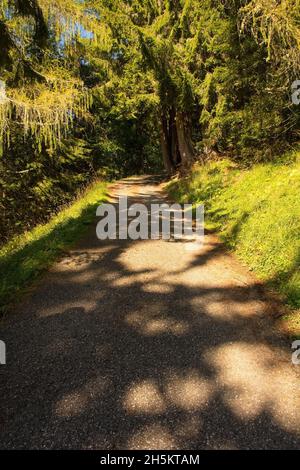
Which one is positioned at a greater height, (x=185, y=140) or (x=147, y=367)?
(x=185, y=140)

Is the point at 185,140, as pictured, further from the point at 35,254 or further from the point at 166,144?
the point at 35,254

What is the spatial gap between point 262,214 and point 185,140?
11721 mm

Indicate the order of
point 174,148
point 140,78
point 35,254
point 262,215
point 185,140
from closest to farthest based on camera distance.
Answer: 1. point 35,254
2. point 262,215
3. point 140,78
4. point 185,140
5. point 174,148

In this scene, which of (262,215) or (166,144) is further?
(166,144)

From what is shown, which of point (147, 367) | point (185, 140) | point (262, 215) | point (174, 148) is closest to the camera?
point (147, 367)

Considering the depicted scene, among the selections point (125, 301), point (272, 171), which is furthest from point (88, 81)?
point (125, 301)

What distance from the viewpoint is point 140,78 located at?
17188 millimetres

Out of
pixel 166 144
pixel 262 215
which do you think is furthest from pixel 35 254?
pixel 166 144

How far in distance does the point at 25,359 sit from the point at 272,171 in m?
9.18

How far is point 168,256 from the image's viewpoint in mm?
7965

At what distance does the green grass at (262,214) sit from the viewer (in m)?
6.30

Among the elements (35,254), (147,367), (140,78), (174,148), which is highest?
(140,78)

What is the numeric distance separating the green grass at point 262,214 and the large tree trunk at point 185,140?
4.56 m

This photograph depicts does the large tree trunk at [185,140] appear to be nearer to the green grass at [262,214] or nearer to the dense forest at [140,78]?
the dense forest at [140,78]
